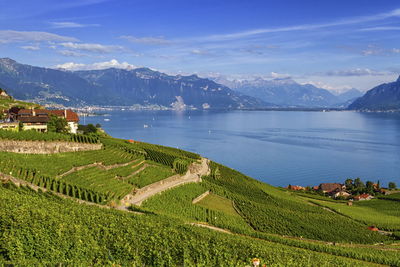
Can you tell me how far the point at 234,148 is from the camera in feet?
532

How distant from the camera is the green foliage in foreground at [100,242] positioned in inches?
947

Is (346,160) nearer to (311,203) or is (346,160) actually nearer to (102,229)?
(311,203)

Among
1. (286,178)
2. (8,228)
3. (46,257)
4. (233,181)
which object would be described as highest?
(8,228)

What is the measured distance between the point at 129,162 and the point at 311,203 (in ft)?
140

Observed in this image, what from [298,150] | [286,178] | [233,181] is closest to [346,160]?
[298,150]

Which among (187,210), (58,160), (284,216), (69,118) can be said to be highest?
(69,118)

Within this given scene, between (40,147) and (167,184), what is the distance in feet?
64.0

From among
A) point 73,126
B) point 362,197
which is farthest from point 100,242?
point 362,197

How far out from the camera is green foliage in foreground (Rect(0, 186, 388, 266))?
24.1 metres

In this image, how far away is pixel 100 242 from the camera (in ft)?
86.1

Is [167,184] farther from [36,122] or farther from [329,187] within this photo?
[329,187]

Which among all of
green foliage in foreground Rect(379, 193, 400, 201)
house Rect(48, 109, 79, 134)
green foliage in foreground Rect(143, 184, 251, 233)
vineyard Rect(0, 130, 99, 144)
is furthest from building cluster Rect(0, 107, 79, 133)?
green foliage in foreground Rect(379, 193, 400, 201)

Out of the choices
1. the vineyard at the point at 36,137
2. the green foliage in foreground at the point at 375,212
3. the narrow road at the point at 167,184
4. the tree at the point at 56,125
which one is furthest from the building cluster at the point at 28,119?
the green foliage in foreground at the point at 375,212

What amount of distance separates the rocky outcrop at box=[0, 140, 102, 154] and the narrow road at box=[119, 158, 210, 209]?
1361 centimetres
